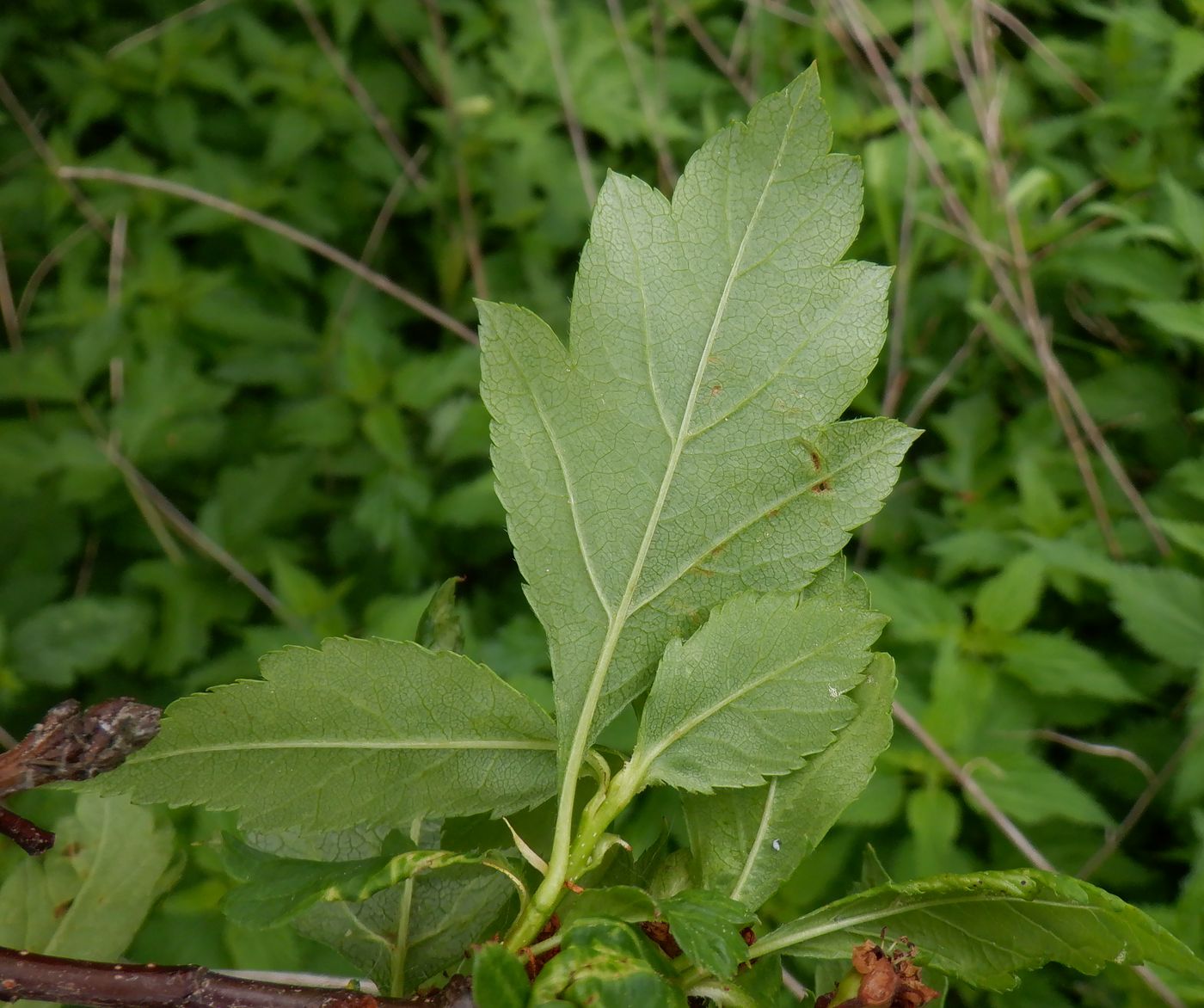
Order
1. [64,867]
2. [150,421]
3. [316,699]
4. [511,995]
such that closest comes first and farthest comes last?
[511,995] → [316,699] → [64,867] → [150,421]

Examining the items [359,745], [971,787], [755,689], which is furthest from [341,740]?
[971,787]

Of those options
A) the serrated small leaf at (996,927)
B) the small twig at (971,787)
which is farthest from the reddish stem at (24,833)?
the small twig at (971,787)

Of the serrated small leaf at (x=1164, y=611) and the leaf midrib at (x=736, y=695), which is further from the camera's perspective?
the serrated small leaf at (x=1164, y=611)

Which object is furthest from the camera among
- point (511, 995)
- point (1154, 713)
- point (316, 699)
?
point (1154, 713)

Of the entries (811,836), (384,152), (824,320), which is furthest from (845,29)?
(811,836)

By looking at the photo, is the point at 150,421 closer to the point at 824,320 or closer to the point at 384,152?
the point at 384,152

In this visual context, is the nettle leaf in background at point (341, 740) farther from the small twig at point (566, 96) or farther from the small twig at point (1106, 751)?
the small twig at point (566, 96)
